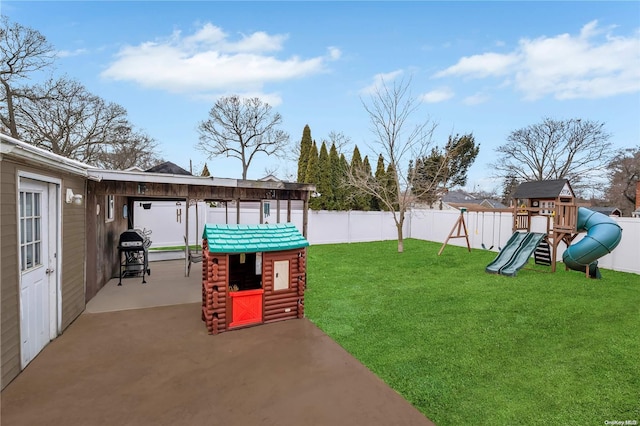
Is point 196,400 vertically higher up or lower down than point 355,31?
lower down

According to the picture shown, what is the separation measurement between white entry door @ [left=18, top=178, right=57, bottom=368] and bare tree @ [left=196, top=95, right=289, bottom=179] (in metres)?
22.5

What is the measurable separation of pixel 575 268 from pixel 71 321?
39.3 feet

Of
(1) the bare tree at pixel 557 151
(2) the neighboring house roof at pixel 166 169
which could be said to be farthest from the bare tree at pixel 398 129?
(1) the bare tree at pixel 557 151

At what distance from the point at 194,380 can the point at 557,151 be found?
2954 cm

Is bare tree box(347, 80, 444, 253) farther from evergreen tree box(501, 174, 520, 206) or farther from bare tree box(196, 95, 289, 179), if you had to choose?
evergreen tree box(501, 174, 520, 206)

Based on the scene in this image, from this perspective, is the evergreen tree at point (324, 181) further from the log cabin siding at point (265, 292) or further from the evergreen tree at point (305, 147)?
the log cabin siding at point (265, 292)

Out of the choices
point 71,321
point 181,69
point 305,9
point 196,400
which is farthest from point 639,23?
point 181,69

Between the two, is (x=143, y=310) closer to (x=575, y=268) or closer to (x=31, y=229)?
(x=31, y=229)

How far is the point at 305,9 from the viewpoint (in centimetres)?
992

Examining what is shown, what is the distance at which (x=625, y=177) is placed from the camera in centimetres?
2309

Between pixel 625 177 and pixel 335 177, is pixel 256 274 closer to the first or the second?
pixel 335 177

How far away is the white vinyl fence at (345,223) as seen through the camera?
13570 mm

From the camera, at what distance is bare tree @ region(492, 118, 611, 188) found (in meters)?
22.8

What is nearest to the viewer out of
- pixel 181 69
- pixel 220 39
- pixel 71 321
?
pixel 71 321
